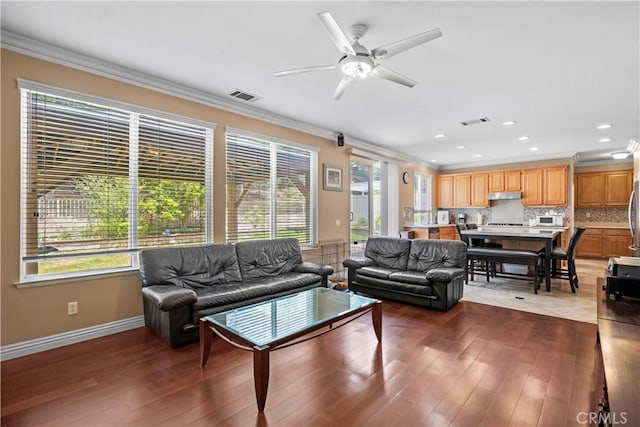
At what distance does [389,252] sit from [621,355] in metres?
3.24

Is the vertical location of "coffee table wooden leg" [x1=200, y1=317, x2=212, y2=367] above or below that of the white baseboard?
above

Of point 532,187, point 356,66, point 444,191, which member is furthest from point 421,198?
point 356,66

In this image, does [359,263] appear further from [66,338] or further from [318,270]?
[66,338]

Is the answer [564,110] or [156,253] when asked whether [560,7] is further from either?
[156,253]

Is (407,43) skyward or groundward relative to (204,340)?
skyward

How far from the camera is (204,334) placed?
246 centimetres

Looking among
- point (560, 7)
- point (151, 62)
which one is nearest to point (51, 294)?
point (151, 62)

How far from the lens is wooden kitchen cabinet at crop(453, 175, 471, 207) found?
339 inches

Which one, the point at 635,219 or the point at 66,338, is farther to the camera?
the point at 635,219

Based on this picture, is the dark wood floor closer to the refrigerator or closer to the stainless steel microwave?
the refrigerator

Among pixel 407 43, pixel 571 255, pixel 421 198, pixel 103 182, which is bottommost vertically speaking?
pixel 571 255

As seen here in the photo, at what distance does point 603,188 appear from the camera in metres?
7.86

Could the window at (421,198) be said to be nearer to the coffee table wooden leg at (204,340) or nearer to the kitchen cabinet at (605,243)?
the kitchen cabinet at (605,243)

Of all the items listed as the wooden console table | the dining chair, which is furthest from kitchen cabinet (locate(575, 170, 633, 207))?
the wooden console table
